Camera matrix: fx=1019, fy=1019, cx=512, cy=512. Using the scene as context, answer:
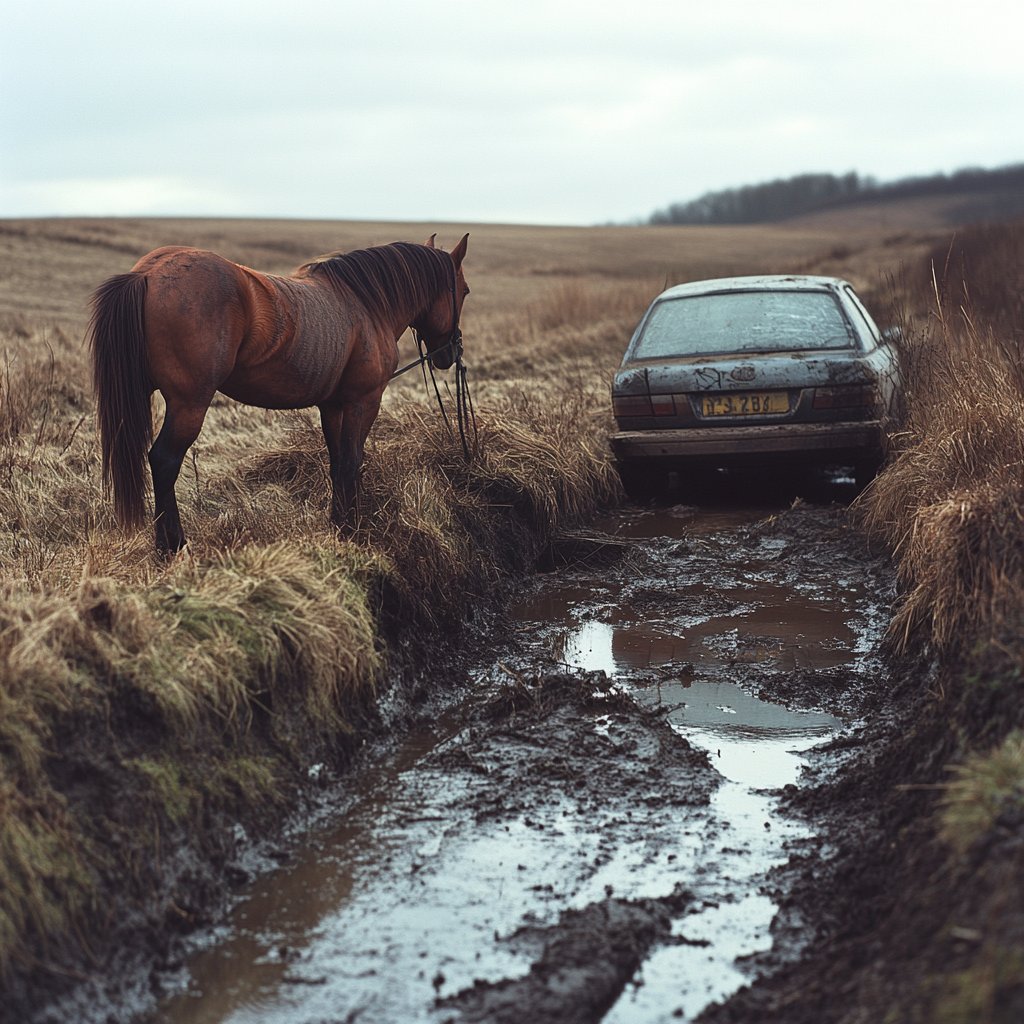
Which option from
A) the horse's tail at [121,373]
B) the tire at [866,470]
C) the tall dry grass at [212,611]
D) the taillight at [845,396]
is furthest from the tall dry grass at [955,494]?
the horse's tail at [121,373]

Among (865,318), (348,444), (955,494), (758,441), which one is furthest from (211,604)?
(865,318)

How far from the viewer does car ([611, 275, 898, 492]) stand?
6.44 meters

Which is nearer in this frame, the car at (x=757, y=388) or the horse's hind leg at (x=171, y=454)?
the horse's hind leg at (x=171, y=454)

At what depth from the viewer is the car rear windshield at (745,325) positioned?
6.75m

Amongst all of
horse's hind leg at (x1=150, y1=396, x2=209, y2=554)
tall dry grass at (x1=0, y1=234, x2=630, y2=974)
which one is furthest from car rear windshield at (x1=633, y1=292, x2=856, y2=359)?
horse's hind leg at (x1=150, y1=396, x2=209, y2=554)

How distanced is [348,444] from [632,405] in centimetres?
234

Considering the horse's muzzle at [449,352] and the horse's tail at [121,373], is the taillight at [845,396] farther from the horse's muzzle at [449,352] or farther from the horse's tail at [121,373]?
the horse's tail at [121,373]

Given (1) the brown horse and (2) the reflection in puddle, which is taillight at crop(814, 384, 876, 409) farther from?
(1) the brown horse

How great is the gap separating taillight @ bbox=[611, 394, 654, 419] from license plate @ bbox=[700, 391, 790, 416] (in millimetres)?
360

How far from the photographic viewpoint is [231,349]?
4273mm

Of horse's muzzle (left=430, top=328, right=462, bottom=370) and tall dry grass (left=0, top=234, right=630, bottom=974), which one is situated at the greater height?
horse's muzzle (left=430, top=328, right=462, bottom=370)

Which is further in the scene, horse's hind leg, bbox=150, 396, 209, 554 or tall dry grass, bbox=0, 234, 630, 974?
horse's hind leg, bbox=150, 396, 209, 554

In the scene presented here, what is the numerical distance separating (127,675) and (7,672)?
0.36 meters

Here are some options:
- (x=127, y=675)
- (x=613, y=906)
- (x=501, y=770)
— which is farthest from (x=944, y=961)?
(x=127, y=675)
